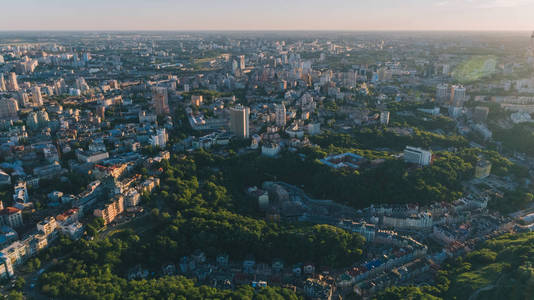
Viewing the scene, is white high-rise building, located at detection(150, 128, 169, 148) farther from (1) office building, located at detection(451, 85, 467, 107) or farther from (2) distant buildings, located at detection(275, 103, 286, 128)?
(1) office building, located at detection(451, 85, 467, 107)

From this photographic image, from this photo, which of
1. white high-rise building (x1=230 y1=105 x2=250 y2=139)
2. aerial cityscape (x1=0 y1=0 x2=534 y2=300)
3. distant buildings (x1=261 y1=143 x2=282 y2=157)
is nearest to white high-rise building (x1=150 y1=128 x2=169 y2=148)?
aerial cityscape (x1=0 y1=0 x2=534 y2=300)

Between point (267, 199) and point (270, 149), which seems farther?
point (270, 149)

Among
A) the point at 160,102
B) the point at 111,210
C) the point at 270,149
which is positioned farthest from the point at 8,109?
the point at 270,149

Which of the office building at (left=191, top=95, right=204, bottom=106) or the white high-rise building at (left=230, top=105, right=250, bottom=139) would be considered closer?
the white high-rise building at (left=230, top=105, right=250, bottom=139)

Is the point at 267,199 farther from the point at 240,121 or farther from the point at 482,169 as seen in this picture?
the point at 482,169

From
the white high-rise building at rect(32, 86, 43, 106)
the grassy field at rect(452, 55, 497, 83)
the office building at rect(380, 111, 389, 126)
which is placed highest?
the grassy field at rect(452, 55, 497, 83)

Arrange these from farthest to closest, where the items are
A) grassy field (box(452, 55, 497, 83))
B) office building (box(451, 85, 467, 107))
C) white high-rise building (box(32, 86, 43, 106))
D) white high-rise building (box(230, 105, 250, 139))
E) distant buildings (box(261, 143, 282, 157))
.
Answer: grassy field (box(452, 55, 497, 83)) → office building (box(451, 85, 467, 107)) → white high-rise building (box(32, 86, 43, 106)) → white high-rise building (box(230, 105, 250, 139)) → distant buildings (box(261, 143, 282, 157))

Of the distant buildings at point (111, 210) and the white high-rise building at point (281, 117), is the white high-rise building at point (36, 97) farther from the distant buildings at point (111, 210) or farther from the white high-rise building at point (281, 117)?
the distant buildings at point (111, 210)
